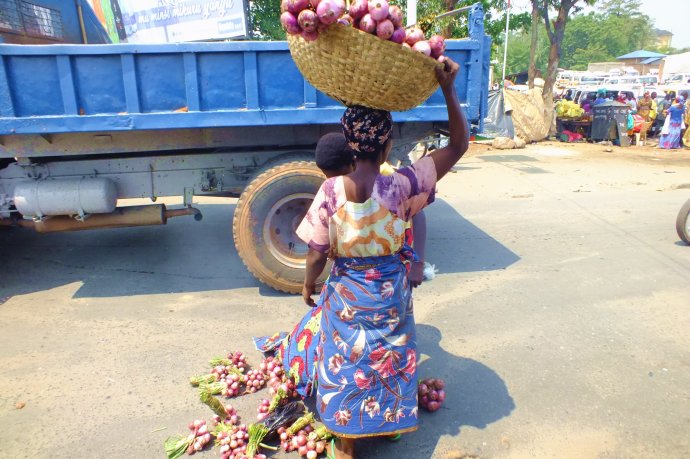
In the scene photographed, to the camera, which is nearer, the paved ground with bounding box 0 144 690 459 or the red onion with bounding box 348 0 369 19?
the red onion with bounding box 348 0 369 19

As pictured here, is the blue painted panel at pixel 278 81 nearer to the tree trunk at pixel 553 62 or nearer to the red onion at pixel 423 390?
the red onion at pixel 423 390

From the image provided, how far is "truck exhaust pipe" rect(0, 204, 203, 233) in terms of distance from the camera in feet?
14.7

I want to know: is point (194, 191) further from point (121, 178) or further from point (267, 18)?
point (267, 18)

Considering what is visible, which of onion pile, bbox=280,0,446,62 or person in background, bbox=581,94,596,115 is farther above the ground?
onion pile, bbox=280,0,446,62

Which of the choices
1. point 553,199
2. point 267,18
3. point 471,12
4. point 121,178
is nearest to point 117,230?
point 121,178

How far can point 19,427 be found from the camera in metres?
2.74

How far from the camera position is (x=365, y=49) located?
1.80 meters

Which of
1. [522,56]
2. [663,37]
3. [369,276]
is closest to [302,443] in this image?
[369,276]

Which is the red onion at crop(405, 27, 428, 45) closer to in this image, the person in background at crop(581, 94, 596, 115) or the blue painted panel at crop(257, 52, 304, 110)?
the blue painted panel at crop(257, 52, 304, 110)

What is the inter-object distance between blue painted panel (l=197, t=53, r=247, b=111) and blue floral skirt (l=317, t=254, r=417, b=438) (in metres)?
2.37

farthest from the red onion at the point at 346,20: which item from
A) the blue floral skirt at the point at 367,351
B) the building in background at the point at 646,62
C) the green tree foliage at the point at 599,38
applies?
the green tree foliage at the point at 599,38

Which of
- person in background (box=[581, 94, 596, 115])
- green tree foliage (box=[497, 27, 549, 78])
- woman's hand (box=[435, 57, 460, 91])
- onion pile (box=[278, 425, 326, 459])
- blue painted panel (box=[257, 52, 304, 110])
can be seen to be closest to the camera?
woman's hand (box=[435, 57, 460, 91])

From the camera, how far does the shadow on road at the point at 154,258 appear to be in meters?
4.65

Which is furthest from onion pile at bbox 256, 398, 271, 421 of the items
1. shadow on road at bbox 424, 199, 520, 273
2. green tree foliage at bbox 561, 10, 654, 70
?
green tree foliage at bbox 561, 10, 654, 70
